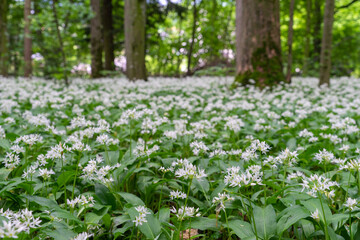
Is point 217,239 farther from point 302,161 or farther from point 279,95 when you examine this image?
point 279,95

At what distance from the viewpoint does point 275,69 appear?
8.01 m

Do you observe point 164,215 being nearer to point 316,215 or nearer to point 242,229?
point 242,229

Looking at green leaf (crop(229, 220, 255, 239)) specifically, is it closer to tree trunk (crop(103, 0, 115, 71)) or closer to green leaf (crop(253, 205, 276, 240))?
green leaf (crop(253, 205, 276, 240))

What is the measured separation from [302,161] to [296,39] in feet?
66.8

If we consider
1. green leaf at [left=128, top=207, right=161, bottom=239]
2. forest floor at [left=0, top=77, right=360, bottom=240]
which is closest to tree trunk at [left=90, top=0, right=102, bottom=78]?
forest floor at [left=0, top=77, right=360, bottom=240]

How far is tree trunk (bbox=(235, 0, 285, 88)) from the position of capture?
7.75m

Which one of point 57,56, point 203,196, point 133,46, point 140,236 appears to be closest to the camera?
point 140,236

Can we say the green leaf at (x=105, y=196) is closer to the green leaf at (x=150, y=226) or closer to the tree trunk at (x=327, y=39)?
the green leaf at (x=150, y=226)

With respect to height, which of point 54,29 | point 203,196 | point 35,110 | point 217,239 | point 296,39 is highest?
point 296,39

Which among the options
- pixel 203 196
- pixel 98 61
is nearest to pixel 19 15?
pixel 98 61

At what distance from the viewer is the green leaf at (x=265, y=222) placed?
137cm

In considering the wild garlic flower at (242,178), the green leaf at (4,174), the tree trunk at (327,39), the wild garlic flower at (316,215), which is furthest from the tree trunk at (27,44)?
the wild garlic flower at (316,215)

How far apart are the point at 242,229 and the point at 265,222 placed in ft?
0.41

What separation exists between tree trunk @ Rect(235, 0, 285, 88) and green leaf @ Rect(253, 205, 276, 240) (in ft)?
21.5
